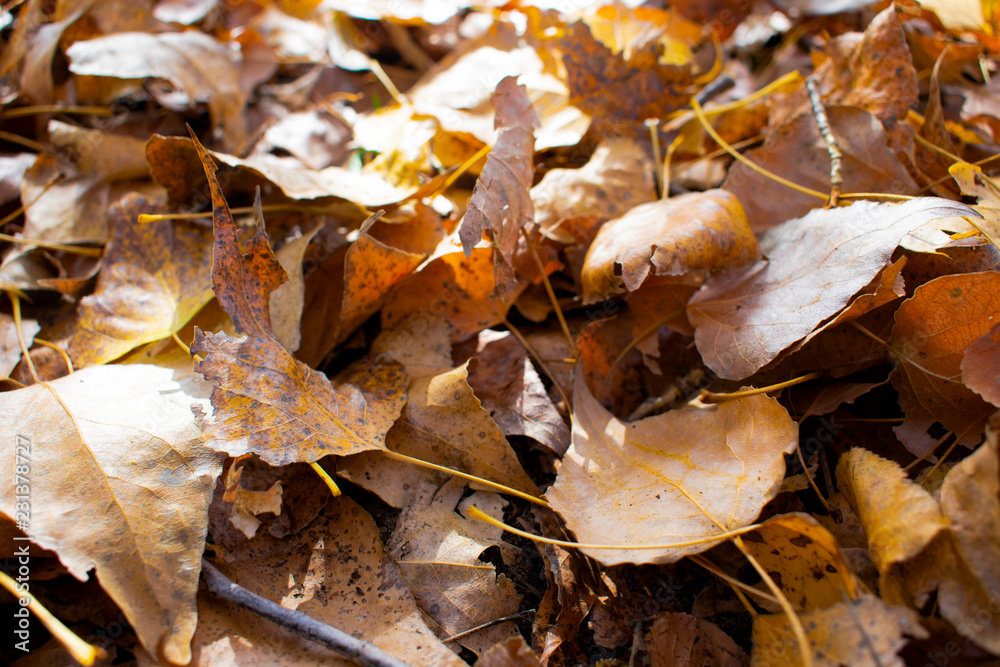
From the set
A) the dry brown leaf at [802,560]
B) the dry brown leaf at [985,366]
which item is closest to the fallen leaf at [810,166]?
the dry brown leaf at [985,366]

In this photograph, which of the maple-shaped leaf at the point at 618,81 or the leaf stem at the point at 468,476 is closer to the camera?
the leaf stem at the point at 468,476

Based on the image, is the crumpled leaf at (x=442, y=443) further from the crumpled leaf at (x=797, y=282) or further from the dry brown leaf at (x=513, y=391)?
the crumpled leaf at (x=797, y=282)

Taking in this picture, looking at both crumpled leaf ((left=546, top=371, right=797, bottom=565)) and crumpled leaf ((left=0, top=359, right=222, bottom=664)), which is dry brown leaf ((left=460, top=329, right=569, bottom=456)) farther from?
crumpled leaf ((left=0, top=359, right=222, bottom=664))

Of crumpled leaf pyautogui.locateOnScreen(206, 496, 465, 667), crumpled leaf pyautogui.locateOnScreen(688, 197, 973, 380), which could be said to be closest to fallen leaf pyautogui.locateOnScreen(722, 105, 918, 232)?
crumpled leaf pyautogui.locateOnScreen(688, 197, 973, 380)

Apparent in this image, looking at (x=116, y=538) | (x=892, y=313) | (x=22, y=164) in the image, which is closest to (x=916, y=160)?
(x=892, y=313)

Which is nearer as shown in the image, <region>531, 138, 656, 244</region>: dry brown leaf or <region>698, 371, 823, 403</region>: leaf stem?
<region>698, 371, 823, 403</region>: leaf stem

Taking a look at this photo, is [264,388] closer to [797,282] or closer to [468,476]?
[468,476]
